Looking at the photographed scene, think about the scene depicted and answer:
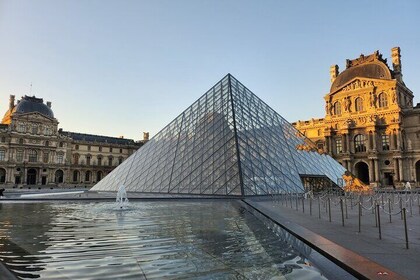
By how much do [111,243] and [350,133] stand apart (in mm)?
54314

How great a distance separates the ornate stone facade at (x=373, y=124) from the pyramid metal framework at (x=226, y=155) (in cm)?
2514

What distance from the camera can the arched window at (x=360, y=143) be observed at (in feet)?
173

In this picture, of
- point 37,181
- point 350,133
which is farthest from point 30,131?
point 350,133

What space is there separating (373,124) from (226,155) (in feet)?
125

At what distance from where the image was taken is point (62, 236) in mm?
6160

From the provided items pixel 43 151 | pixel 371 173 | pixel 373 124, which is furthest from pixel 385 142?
pixel 43 151

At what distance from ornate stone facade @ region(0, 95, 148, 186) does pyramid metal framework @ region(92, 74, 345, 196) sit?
45.1m

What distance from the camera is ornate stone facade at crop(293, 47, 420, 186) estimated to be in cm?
4819

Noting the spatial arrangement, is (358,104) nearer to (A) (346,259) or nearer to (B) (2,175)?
(A) (346,259)

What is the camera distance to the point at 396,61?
55656 mm

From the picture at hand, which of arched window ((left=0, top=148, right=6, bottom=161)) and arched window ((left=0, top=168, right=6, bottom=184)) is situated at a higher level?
arched window ((left=0, top=148, right=6, bottom=161))

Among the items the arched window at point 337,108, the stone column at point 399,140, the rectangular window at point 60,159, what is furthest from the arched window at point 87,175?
the stone column at point 399,140

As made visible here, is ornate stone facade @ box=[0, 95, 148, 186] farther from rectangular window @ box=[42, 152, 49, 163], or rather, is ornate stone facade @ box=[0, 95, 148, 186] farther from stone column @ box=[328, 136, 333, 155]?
stone column @ box=[328, 136, 333, 155]

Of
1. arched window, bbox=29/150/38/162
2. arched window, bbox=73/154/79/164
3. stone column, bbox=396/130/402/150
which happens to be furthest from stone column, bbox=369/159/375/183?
arched window, bbox=29/150/38/162
